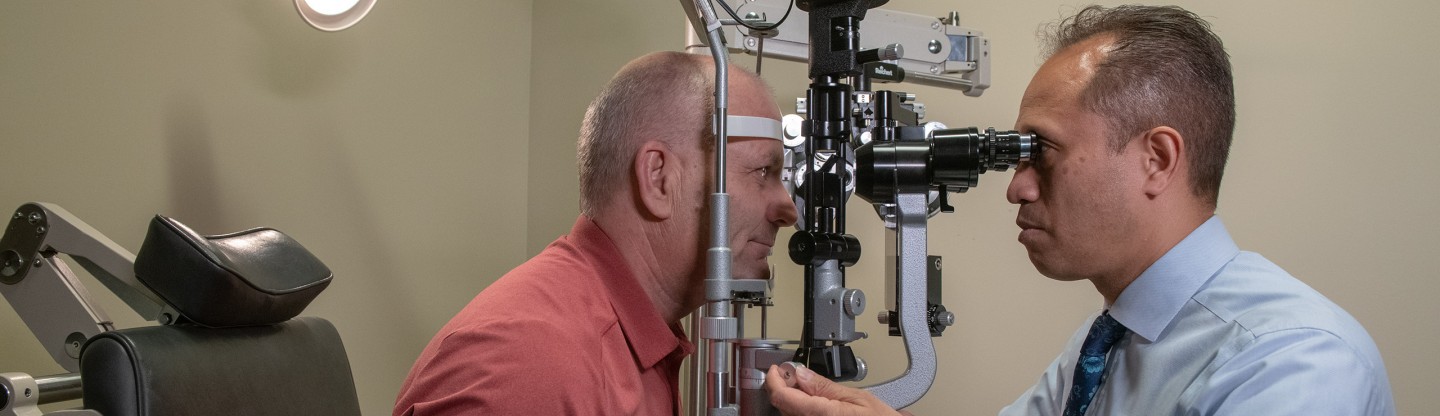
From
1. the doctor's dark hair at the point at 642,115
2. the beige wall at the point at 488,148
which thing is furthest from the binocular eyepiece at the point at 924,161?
the beige wall at the point at 488,148

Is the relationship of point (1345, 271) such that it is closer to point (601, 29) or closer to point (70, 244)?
point (601, 29)

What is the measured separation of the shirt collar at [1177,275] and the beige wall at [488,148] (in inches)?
40.6

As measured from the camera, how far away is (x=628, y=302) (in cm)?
135

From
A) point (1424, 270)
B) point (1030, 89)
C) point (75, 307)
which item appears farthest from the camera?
point (1424, 270)

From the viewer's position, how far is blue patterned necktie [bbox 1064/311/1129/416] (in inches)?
53.2

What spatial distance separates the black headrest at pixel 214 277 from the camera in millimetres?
1333

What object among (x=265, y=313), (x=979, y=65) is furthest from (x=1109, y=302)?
(x=265, y=313)

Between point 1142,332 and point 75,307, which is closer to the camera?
point 1142,332

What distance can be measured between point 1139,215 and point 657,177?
0.58 m

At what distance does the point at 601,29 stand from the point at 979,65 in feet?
4.08

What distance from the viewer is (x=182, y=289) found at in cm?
134

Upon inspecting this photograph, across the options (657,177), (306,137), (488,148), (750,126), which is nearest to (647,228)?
(657,177)

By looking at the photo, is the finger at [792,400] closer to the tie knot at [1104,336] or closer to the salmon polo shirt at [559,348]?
the salmon polo shirt at [559,348]

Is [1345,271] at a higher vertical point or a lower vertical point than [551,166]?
lower
